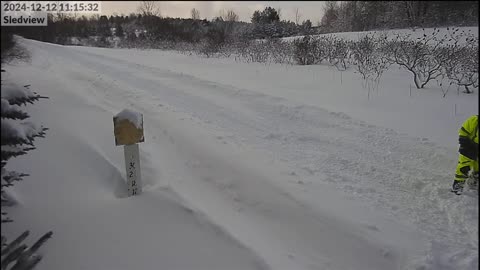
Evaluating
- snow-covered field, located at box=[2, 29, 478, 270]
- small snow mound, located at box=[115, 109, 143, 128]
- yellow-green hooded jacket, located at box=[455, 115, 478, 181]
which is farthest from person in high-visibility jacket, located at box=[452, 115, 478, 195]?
small snow mound, located at box=[115, 109, 143, 128]

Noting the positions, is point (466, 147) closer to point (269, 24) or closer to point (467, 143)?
point (467, 143)

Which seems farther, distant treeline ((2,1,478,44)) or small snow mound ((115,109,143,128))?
distant treeline ((2,1,478,44))

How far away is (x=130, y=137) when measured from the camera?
112 inches

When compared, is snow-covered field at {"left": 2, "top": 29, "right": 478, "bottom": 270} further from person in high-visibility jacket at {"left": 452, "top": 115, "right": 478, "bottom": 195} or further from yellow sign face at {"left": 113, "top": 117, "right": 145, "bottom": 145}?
yellow sign face at {"left": 113, "top": 117, "right": 145, "bottom": 145}

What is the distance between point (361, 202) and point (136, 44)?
26.7 meters

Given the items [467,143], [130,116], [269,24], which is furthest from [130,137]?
[269,24]

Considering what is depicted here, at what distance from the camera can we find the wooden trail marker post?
2.79 meters

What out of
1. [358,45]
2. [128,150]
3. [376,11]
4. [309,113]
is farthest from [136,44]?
[128,150]

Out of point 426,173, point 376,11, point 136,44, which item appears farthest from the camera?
point 136,44

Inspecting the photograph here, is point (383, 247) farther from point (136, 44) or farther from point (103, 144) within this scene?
point (136, 44)

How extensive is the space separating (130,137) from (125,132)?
60mm

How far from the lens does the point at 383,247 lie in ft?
8.41

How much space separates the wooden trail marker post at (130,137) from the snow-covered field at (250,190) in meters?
0.16

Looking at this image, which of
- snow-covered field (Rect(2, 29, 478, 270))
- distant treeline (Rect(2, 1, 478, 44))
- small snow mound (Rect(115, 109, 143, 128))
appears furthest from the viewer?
distant treeline (Rect(2, 1, 478, 44))
